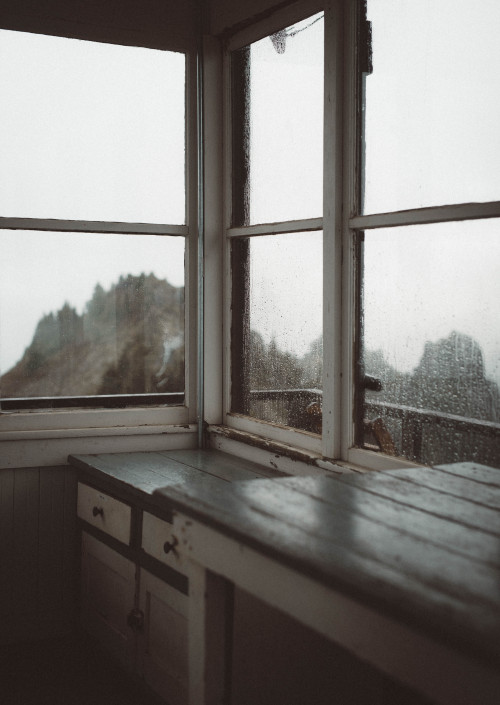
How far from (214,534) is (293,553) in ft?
0.95

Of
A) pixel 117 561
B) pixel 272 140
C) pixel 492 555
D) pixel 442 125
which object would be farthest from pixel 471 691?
pixel 272 140

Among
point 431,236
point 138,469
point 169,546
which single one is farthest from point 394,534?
point 138,469

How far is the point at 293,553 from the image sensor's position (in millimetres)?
1262

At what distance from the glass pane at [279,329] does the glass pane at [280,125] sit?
5.3 inches

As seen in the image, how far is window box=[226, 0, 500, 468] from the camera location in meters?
1.99

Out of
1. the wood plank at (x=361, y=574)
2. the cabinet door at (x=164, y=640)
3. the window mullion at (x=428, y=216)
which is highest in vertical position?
the window mullion at (x=428, y=216)

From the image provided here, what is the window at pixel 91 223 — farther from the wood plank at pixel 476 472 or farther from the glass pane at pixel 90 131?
the wood plank at pixel 476 472

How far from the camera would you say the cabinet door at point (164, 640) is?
233 cm

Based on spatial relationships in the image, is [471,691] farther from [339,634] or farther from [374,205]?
[374,205]

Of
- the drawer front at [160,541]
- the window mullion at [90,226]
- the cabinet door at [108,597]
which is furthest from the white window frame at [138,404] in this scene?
the drawer front at [160,541]

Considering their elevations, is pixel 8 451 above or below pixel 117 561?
above

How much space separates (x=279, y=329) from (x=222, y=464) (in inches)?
21.8

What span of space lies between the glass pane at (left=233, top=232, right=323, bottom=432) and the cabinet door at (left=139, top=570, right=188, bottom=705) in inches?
29.7

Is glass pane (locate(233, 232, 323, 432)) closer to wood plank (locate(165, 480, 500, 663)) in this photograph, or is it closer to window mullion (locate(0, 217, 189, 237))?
window mullion (locate(0, 217, 189, 237))
